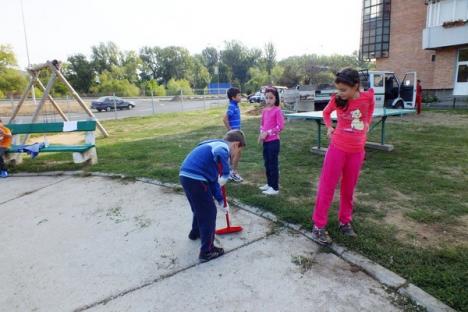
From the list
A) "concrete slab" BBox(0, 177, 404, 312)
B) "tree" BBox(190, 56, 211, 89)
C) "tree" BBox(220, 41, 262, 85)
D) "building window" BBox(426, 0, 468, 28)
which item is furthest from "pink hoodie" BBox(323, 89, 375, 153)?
"tree" BBox(220, 41, 262, 85)

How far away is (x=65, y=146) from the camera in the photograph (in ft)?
23.0

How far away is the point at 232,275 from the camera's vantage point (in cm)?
285

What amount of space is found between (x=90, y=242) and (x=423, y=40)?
2246 centimetres

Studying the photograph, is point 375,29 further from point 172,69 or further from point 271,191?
point 172,69

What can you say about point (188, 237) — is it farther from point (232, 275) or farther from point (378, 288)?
point (378, 288)

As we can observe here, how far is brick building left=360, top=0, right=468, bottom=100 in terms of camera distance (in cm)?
1836

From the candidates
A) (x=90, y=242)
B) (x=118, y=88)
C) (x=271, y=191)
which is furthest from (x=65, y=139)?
(x=118, y=88)

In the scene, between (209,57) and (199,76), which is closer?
(199,76)

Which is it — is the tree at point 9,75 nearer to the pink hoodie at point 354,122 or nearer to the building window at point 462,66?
the building window at point 462,66

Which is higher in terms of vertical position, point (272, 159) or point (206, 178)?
point (206, 178)

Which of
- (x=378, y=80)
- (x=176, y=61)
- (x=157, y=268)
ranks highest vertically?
(x=176, y=61)

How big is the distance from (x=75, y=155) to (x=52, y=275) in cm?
443

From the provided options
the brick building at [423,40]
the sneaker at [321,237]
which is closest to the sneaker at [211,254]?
the sneaker at [321,237]

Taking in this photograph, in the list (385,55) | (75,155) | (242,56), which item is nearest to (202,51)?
(242,56)
